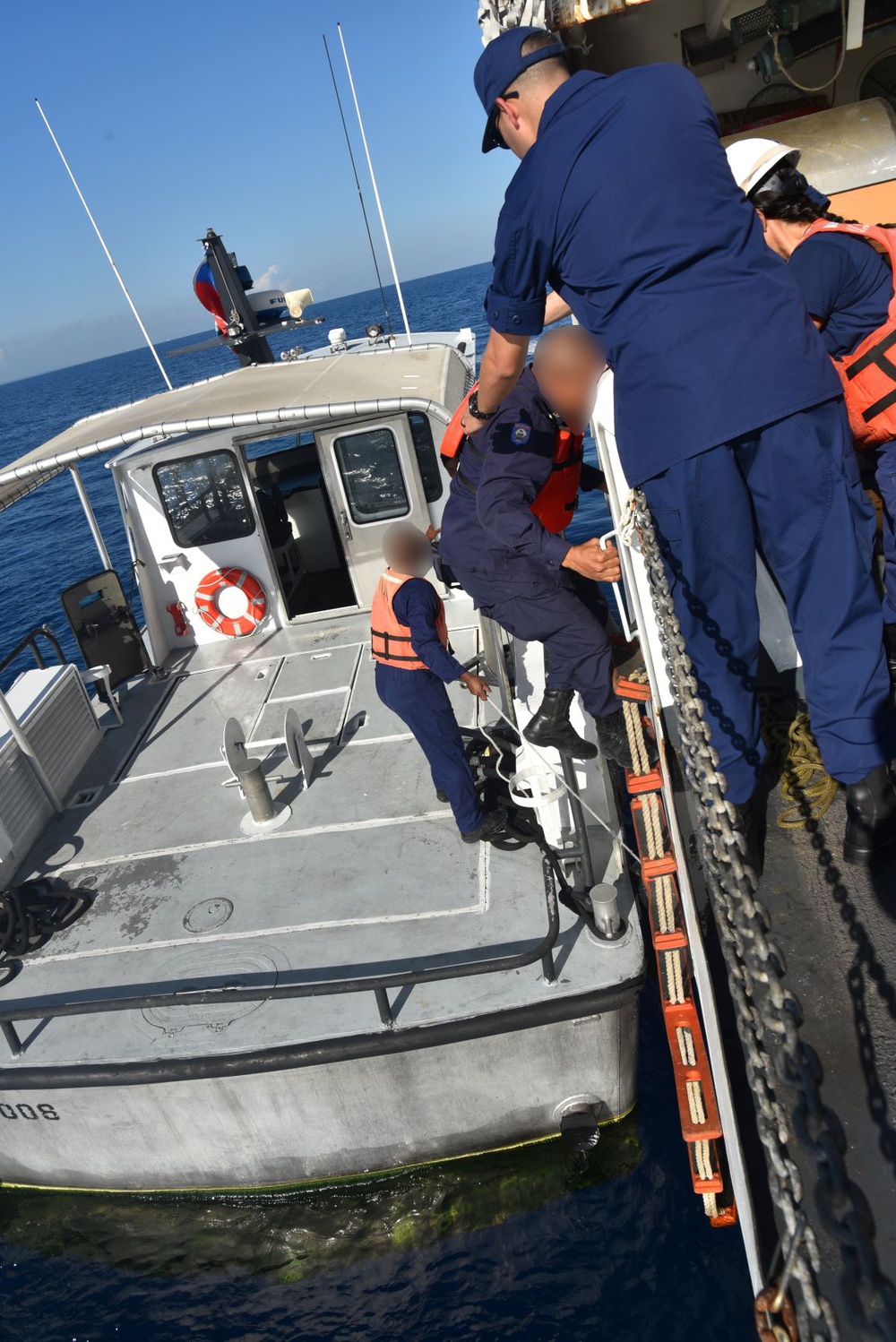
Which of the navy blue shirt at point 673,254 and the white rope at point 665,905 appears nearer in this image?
the navy blue shirt at point 673,254

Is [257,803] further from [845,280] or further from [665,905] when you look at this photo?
[845,280]

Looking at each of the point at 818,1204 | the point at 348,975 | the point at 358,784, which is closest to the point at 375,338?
the point at 358,784

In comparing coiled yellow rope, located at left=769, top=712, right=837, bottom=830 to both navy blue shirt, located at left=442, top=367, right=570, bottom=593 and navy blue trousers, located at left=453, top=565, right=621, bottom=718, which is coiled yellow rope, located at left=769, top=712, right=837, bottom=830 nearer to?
navy blue trousers, located at left=453, top=565, right=621, bottom=718

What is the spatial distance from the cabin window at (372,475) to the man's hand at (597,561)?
4736 millimetres

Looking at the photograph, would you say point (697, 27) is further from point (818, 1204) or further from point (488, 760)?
point (818, 1204)

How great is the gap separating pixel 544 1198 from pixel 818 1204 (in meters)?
3.66

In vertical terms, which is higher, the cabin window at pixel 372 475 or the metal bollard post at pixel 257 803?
the cabin window at pixel 372 475

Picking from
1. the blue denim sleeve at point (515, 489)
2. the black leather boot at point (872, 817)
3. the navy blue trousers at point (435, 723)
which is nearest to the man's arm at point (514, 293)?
the blue denim sleeve at point (515, 489)

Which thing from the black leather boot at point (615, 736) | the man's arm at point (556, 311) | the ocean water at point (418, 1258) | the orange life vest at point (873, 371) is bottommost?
the ocean water at point (418, 1258)

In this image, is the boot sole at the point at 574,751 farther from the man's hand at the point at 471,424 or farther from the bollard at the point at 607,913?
the man's hand at the point at 471,424

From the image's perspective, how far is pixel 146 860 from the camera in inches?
213

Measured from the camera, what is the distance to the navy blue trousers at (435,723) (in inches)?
179

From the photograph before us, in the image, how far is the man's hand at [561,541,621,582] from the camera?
311 cm

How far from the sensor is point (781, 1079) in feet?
4.41
